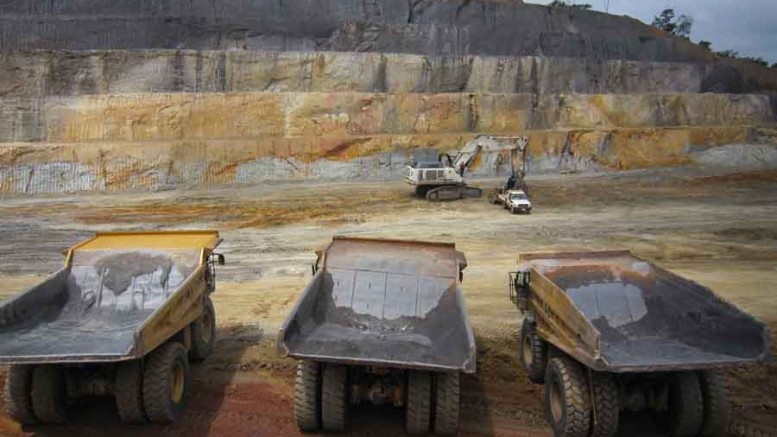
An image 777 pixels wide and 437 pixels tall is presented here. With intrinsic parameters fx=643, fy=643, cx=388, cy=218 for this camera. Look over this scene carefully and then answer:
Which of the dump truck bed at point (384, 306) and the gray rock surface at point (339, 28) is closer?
the dump truck bed at point (384, 306)

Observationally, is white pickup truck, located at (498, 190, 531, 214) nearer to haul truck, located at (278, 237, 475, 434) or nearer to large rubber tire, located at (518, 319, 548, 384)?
haul truck, located at (278, 237, 475, 434)

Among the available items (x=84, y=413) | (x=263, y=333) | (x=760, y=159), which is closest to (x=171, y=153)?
(x=263, y=333)

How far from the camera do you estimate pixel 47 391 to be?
6.12m

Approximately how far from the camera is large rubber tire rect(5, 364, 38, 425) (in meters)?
6.19

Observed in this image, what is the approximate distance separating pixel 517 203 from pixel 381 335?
44.8 feet

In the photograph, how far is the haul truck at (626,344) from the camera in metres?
5.77

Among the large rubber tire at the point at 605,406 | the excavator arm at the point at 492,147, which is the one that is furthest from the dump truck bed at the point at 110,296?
the excavator arm at the point at 492,147

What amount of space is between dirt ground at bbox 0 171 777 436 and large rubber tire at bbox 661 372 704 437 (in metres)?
0.42

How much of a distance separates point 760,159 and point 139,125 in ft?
101

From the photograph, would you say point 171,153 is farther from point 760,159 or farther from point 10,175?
point 760,159

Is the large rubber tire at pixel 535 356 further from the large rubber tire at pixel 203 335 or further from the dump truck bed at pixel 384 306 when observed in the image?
the large rubber tire at pixel 203 335

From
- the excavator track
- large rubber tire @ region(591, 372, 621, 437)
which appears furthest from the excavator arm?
large rubber tire @ region(591, 372, 621, 437)

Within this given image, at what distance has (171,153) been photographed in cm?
2648

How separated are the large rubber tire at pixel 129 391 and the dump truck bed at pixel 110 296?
0.28 metres
